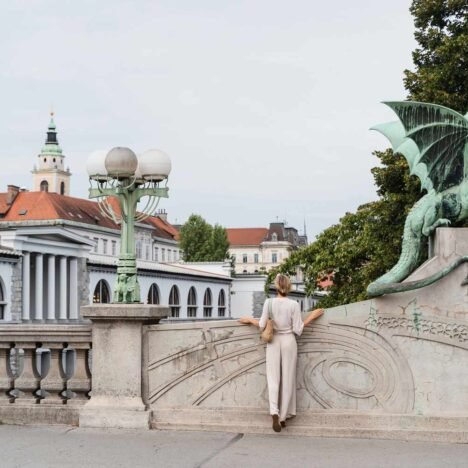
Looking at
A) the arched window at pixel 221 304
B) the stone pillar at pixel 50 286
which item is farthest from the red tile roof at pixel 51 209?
the stone pillar at pixel 50 286

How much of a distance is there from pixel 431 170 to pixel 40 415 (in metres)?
4.43

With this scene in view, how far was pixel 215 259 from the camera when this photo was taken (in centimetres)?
10944

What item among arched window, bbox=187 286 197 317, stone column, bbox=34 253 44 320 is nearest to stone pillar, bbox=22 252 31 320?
stone column, bbox=34 253 44 320

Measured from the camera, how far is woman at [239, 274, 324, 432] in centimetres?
781

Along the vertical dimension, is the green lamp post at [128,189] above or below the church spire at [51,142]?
below

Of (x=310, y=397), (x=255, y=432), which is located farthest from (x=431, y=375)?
(x=255, y=432)

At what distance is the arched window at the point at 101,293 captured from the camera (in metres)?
64.3

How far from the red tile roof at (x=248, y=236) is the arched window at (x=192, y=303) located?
303 ft

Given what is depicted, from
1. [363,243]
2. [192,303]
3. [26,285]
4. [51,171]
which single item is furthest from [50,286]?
[51,171]

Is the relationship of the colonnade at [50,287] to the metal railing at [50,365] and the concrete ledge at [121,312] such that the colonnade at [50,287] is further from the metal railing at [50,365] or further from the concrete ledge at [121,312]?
the concrete ledge at [121,312]

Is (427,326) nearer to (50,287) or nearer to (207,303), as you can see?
(50,287)

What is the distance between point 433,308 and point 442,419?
962mm

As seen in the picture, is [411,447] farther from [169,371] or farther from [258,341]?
[169,371]

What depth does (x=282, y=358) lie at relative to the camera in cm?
785
